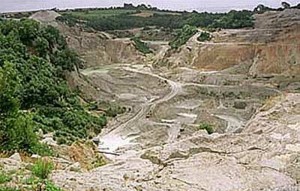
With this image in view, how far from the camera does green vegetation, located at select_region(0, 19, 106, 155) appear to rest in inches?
1746

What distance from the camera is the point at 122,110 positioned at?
57.0 meters

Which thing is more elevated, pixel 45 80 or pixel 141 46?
pixel 45 80

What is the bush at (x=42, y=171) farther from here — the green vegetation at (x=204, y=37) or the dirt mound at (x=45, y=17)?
the dirt mound at (x=45, y=17)

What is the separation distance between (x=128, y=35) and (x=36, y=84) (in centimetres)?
6313

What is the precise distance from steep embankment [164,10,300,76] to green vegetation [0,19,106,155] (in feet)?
76.6

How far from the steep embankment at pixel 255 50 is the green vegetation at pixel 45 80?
23351 mm

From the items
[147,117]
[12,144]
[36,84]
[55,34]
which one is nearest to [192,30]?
[55,34]

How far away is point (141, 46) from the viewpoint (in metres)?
102

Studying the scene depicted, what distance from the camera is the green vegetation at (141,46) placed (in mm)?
100875

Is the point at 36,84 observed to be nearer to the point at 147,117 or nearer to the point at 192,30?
the point at 147,117

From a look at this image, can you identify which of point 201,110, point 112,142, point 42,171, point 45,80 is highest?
point 42,171

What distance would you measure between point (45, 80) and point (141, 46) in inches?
2027

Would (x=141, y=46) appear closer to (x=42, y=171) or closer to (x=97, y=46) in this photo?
(x=97, y=46)

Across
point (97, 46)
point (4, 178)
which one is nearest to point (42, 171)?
point (4, 178)
